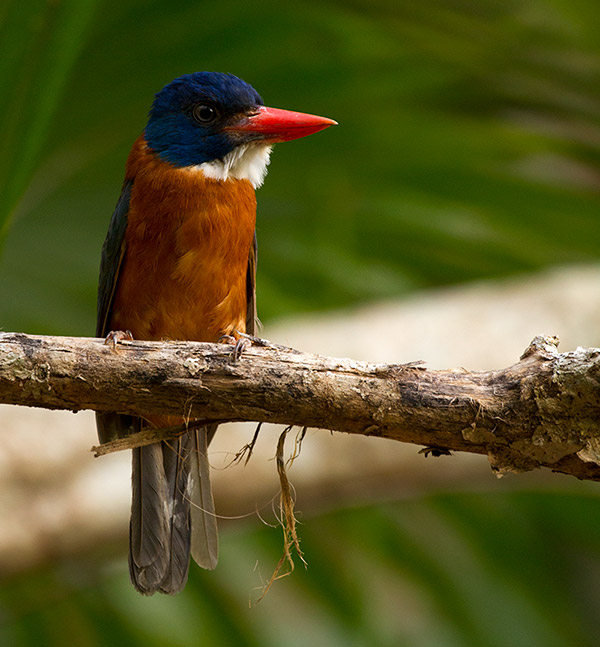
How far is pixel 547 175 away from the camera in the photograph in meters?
3.89

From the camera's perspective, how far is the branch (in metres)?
1.89

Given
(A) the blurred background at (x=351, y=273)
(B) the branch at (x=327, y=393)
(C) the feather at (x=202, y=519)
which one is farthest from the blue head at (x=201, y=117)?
(B) the branch at (x=327, y=393)

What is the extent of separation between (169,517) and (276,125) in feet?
4.77

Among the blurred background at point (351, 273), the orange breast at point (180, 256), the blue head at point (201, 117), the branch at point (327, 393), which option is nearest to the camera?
the branch at point (327, 393)

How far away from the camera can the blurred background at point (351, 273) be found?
345 cm

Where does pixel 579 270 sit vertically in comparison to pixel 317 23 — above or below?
below

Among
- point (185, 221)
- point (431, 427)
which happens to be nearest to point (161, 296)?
point (185, 221)

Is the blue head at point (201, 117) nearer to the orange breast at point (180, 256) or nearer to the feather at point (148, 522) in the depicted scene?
the orange breast at point (180, 256)

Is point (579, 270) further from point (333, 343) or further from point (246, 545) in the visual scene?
point (246, 545)

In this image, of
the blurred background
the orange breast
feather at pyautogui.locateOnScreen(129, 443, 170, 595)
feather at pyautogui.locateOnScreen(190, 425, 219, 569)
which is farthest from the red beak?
feather at pyautogui.locateOnScreen(129, 443, 170, 595)

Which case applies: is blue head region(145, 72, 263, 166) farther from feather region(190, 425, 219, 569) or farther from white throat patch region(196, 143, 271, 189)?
feather region(190, 425, 219, 569)

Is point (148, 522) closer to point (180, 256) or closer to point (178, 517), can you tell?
point (178, 517)

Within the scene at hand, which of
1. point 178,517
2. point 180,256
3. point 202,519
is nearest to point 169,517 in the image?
point 178,517

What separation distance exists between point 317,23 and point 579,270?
5.58ft
